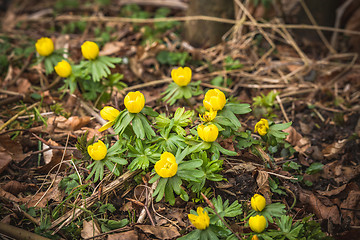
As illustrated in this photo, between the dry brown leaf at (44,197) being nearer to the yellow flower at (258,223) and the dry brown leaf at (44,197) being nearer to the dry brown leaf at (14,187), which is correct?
the dry brown leaf at (14,187)

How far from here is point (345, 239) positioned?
73.7 inches

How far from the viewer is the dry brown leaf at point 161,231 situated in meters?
1.82

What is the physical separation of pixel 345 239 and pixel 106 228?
4.81 ft

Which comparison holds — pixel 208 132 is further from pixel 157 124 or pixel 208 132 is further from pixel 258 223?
pixel 258 223

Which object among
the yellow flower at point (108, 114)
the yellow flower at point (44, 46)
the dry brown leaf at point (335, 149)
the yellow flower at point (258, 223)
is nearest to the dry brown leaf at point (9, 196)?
the yellow flower at point (108, 114)

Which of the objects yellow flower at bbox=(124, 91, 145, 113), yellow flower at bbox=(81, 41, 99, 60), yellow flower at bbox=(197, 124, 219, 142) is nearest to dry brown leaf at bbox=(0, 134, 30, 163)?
yellow flower at bbox=(81, 41, 99, 60)

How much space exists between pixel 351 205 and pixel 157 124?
1.41 metres

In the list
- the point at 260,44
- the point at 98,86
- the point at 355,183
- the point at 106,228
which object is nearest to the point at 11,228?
the point at 106,228

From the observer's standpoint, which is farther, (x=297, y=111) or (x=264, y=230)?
(x=297, y=111)

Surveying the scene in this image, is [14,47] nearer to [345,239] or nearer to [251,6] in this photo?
[251,6]

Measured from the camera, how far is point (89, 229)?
1.85 metres

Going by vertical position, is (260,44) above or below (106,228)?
above

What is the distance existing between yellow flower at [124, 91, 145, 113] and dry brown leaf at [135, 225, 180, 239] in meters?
0.72

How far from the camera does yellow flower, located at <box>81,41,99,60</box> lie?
2449 mm
